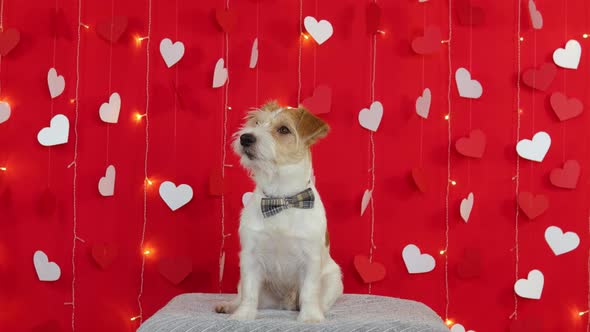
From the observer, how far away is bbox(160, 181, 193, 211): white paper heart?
321 cm

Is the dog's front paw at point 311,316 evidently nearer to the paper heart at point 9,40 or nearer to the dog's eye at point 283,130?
the dog's eye at point 283,130

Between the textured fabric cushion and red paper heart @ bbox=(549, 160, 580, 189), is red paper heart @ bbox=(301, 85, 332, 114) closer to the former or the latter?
the textured fabric cushion

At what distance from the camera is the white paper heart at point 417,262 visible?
3.23 m

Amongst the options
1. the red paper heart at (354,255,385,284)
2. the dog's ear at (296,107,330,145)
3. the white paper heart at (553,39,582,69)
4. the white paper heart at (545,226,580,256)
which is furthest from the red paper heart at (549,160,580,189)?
the dog's ear at (296,107,330,145)

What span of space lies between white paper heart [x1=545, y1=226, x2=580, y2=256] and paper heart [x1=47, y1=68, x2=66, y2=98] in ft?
8.43

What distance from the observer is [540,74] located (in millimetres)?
3213

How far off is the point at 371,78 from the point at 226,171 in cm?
88

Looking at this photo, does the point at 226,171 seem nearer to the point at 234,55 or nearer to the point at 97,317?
the point at 234,55

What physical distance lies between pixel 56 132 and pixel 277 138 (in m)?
1.44

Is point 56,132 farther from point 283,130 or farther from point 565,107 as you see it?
point 565,107

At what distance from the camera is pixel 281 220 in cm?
234

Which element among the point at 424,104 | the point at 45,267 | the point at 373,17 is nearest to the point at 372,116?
the point at 424,104

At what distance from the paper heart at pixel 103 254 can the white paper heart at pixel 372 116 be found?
143 centimetres

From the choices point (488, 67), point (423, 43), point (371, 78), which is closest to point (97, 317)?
point (371, 78)
